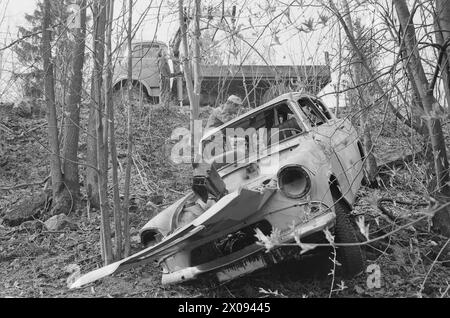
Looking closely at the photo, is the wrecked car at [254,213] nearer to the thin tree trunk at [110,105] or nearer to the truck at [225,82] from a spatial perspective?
the thin tree trunk at [110,105]

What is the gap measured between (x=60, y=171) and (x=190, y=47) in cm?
291

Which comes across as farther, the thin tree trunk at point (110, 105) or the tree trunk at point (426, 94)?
the thin tree trunk at point (110, 105)

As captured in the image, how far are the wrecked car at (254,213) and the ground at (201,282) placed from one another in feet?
1.09

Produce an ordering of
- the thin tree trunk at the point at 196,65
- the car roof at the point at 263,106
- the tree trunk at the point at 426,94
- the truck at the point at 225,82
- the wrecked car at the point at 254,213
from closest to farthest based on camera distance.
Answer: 1. the wrecked car at the point at 254,213
2. the tree trunk at the point at 426,94
3. the car roof at the point at 263,106
4. the thin tree trunk at the point at 196,65
5. the truck at the point at 225,82

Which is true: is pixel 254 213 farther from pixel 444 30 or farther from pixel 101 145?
pixel 444 30

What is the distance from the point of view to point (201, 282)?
5180mm

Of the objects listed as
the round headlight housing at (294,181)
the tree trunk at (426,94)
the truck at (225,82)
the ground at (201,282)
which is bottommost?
the ground at (201,282)

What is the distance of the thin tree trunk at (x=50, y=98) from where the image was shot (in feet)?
23.7

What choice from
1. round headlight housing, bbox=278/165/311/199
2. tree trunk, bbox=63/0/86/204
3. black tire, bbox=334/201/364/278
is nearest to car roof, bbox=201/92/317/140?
round headlight housing, bbox=278/165/311/199

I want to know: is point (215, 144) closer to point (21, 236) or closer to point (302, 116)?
point (302, 116)

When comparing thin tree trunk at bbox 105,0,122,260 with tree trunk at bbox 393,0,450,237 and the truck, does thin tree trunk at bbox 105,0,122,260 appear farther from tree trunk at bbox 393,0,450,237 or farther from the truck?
the truck

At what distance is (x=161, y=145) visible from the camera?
11.5 m

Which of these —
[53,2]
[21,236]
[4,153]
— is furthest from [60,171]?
[4,153]

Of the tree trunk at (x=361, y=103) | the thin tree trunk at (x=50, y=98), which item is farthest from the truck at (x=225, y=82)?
the thin tree trunk at (x=50, y=98)
